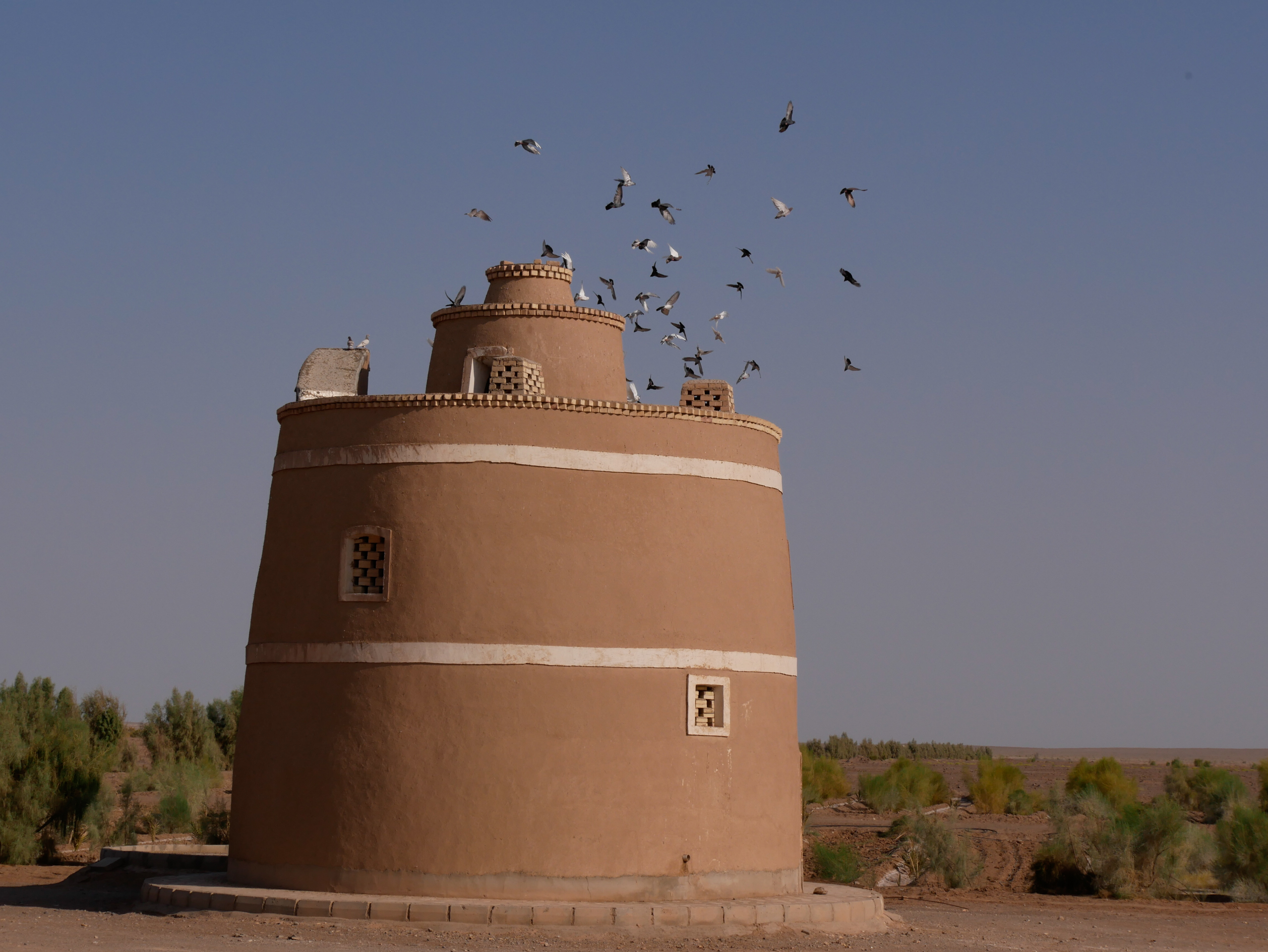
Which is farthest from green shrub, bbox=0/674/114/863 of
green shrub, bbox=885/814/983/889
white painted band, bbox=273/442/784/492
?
green shrub, bbox=885/814/983/889

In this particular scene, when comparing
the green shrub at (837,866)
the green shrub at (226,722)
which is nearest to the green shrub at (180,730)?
the green shrub at (226,722)

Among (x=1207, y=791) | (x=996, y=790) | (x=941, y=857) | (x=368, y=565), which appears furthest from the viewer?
(x=1207, y=791)

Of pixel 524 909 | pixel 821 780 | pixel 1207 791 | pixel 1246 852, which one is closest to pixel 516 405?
pixel 524 909

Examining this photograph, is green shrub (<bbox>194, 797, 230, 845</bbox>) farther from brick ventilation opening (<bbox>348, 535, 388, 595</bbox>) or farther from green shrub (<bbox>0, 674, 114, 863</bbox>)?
brick ventilation opening (<bbox>348, 535, 388, 595</bbox>)

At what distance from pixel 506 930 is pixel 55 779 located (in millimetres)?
12315

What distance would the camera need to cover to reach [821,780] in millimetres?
38312

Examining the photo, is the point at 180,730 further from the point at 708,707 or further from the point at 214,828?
the point at 708,707

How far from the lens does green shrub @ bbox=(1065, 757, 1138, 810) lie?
113ft

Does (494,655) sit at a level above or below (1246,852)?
above

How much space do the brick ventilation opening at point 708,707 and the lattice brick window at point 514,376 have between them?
3.96m

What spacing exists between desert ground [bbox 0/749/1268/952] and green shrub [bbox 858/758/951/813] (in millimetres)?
8157

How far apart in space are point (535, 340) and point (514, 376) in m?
0.98

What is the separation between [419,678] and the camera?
15938mm

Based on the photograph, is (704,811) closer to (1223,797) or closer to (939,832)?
(939,832)
